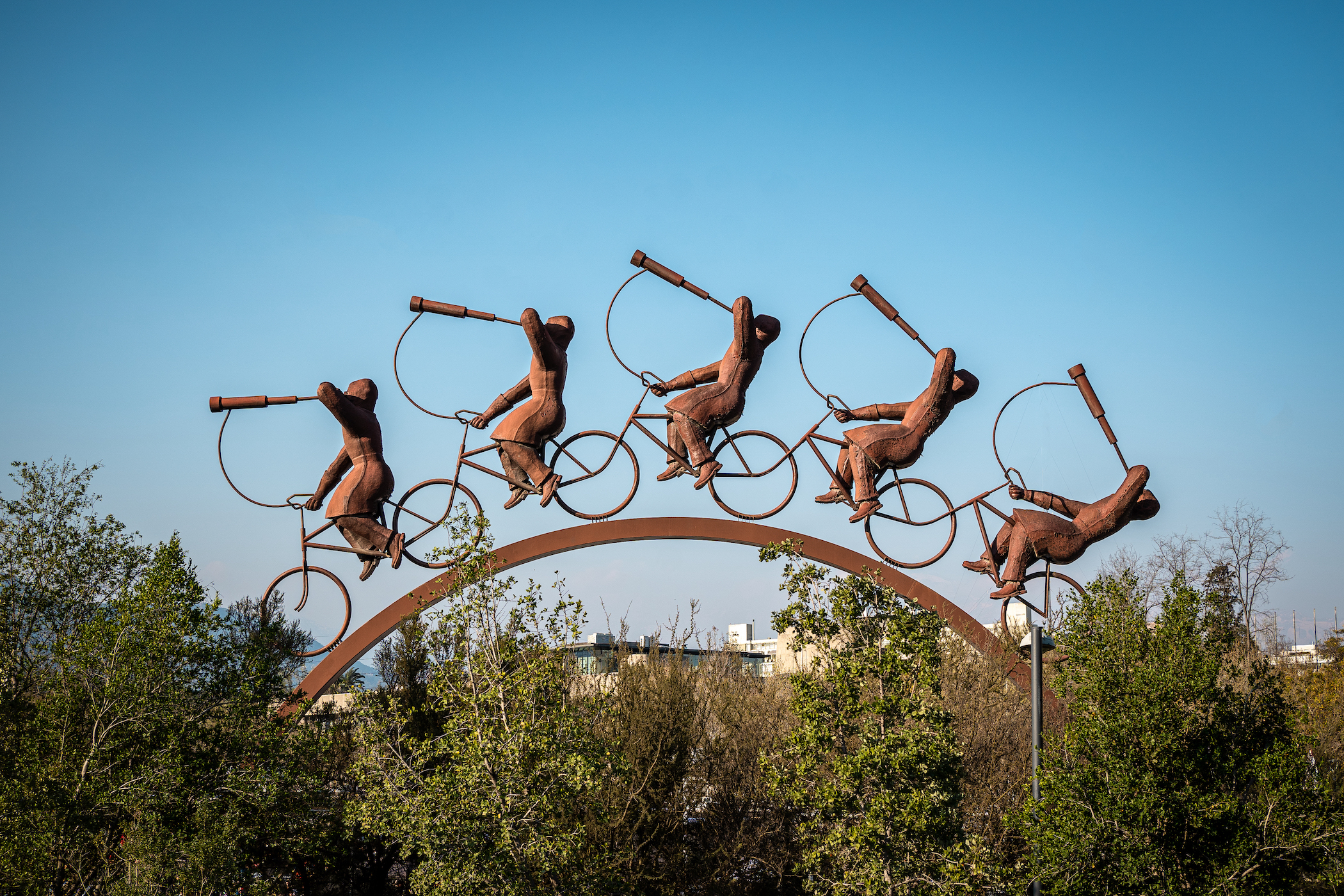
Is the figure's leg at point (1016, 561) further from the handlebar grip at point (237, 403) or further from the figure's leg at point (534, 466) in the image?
the handlebar grip at point (237, 403)

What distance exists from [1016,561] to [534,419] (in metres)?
4.41

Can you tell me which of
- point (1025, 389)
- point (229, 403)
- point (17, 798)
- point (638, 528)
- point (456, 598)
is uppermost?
point (1025, 389)

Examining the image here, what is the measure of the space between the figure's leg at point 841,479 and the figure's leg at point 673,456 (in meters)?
1.28

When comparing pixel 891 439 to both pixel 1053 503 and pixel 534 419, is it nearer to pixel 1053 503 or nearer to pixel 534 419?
pixel 1053 503

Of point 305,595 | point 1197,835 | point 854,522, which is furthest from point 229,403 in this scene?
point 1197,835

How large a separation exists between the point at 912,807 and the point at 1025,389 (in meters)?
4.21

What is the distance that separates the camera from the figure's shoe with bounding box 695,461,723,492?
29.2 ft

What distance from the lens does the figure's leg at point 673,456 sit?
29.4 ft

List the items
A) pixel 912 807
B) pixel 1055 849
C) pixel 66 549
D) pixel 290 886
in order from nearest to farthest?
pixel 912 807, pixel 1055 849, pixel 290 886, pixel 66 549

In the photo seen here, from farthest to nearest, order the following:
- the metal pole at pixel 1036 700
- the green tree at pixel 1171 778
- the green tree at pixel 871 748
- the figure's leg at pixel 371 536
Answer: the figure's leg at pixel 371 536 < the metal pole at pixel 1036 700 < the green tree at pixel 1171 778 < the green tree at pixel 871 748

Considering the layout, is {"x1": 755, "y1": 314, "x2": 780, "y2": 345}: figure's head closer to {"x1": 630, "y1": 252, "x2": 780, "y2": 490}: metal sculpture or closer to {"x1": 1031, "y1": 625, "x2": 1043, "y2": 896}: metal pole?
{"x1": 630, "y1": 252, "x2": 780, "y2": 490}: metal sculpture

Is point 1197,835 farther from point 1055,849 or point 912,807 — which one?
point 912,807

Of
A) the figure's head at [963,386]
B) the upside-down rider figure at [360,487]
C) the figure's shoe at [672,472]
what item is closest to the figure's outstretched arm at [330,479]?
the upside-down rider figure at [360,487]

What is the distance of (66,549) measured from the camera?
40.8 ft
